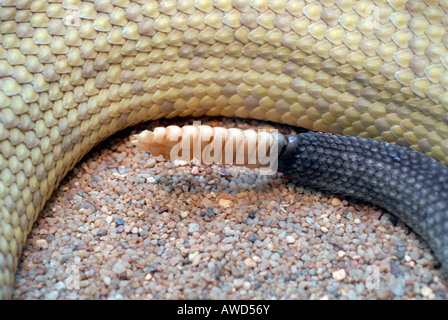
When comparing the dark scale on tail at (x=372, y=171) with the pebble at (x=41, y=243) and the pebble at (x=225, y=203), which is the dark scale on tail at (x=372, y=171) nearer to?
the pebble at (x=225, y=203)

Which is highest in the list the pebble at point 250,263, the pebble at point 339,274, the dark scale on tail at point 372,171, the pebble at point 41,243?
the dark scale on tail at point 372,171

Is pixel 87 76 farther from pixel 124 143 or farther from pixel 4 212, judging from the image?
pixel 4 212

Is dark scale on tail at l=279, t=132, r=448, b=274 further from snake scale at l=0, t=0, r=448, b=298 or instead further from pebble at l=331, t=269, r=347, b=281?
pebble at l=331, t=269, r=347, b=281

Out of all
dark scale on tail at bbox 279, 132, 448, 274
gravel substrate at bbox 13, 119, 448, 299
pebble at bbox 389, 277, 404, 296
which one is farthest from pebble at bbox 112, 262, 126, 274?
pebble at bbox 389, 277, 404, 296

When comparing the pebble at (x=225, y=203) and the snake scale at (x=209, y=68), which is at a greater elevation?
the snake scale at (x=209, y=68)

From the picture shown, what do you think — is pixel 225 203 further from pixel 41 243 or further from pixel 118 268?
pixel 41 243

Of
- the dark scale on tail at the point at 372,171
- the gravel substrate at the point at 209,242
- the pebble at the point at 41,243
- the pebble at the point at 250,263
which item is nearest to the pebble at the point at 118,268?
the gravel substrate at the point at 209,242

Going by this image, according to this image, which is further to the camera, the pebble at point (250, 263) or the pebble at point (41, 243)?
the pebble at point (41, 243)

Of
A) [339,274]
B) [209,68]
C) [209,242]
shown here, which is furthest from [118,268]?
[209,68]
